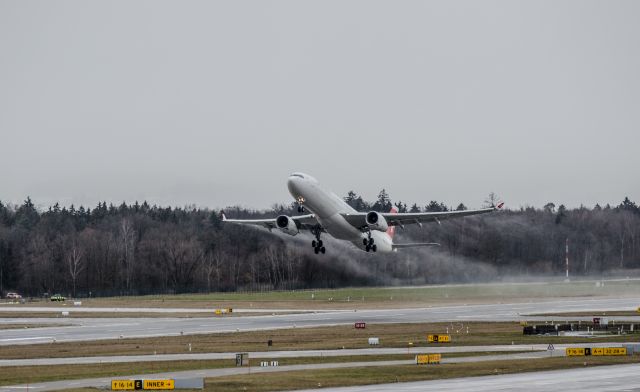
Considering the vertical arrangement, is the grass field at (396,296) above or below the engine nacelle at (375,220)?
below

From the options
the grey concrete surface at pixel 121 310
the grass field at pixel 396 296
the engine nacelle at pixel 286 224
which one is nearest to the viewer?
the engine nacelle at pixel 286 224

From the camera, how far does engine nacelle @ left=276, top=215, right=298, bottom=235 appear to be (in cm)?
8709

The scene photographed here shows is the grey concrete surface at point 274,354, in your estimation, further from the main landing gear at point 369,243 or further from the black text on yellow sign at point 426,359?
the main landing gear at point 369,243

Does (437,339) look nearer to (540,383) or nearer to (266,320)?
(540,383)

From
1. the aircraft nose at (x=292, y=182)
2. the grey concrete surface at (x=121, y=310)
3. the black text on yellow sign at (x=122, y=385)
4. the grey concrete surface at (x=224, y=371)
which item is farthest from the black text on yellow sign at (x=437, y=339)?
the grey concrete surface at (x=121, y=310)

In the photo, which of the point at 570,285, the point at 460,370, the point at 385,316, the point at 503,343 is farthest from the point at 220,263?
the point at 460,370

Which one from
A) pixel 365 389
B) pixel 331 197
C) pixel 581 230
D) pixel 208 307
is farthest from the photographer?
pixel 581 230

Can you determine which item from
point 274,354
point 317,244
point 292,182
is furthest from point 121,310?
point 274,354

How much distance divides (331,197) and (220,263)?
85259 millimetres

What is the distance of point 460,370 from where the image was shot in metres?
47.7

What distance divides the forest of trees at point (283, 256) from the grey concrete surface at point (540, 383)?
260ft

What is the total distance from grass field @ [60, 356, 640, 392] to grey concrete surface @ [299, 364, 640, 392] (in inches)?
60.4

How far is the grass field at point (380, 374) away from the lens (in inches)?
1711

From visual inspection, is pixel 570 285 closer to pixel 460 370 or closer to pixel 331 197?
pixel 331 197
